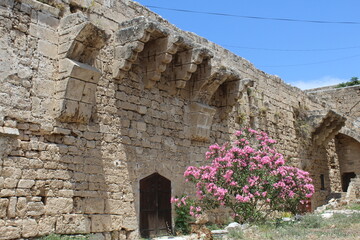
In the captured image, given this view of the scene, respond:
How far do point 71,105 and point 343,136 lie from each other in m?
13.4

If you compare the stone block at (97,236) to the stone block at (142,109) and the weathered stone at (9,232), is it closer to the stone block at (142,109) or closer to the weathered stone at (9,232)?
the weathered stone at (9,232)

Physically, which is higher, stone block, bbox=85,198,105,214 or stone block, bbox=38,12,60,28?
stone block, bbox=38,12,60,28

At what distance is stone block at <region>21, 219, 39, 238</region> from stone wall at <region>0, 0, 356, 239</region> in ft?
0.04

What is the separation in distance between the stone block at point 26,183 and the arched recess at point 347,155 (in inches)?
541

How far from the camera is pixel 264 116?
11922 millimetres

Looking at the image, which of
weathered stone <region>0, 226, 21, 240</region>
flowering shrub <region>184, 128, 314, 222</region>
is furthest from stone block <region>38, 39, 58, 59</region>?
flowering shrub <region>184, 128, 314, 222</region>

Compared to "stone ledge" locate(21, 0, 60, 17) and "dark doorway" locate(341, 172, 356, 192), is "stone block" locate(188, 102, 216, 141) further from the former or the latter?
"dark doorway" locate(341, 172, 356, 192)

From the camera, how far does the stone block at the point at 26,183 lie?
563cm

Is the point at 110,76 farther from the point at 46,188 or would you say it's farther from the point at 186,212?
the point at 186,212

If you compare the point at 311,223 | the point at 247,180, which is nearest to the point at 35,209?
the point at 247,180

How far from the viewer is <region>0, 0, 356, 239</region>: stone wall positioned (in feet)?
18.9

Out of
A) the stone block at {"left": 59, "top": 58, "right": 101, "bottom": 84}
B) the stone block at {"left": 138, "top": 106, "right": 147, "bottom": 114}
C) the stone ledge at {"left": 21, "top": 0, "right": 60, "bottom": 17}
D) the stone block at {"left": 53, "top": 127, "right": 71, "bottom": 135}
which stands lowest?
the stone block at {"left": 53, "top": 127, "right": 71, "bottom": 135}

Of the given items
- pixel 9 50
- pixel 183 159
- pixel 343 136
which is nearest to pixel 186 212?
pixel 183 159

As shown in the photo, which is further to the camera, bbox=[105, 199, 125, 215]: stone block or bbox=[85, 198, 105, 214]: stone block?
bbox=[105, 199, 125, 215]: stone block
